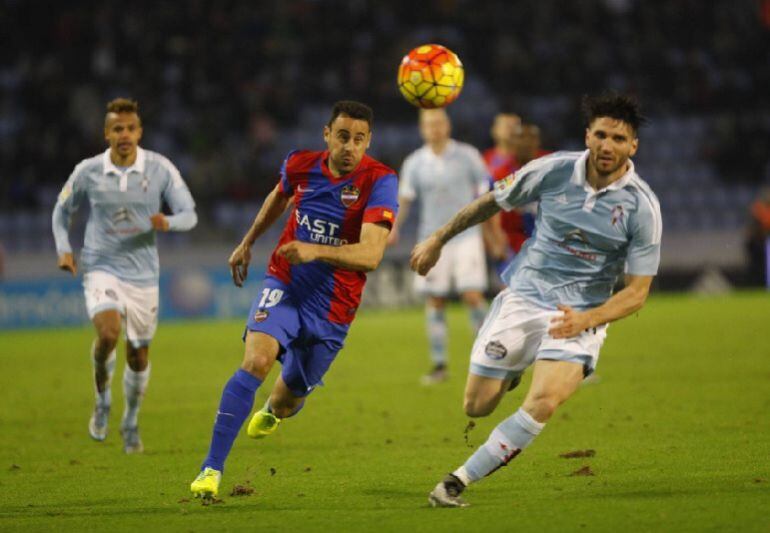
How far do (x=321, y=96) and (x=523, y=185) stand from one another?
2078 cm

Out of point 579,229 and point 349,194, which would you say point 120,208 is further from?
point 579,229

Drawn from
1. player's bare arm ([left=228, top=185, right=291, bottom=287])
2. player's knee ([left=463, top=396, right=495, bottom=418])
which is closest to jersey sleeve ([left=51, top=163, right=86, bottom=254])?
player's bare arm ([left=228, top=185, right=291, bottom=287])

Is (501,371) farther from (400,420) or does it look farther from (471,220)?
(400,420)

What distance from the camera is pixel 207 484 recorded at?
21.5 ft

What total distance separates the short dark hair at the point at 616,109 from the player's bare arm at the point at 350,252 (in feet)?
4.27

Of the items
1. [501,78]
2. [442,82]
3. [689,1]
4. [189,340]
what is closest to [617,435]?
[442,82]

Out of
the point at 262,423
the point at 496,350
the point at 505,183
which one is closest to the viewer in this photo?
the point at 505,183

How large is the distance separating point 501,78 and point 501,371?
71.9 feet

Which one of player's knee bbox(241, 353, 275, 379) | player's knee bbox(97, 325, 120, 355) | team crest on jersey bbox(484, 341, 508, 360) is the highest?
team crest on jersey bbox(484, 341, 508, 360)

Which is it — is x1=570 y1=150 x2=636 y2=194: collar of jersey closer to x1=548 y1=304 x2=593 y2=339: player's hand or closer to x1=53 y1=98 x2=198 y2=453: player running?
x1=548 y1=304 x2=593 y2=339: player's hand

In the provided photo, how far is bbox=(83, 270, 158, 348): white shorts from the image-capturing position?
9.11 m

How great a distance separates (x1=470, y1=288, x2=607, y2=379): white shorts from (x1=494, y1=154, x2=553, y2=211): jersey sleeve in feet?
1.84

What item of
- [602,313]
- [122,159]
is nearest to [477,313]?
[122,159]

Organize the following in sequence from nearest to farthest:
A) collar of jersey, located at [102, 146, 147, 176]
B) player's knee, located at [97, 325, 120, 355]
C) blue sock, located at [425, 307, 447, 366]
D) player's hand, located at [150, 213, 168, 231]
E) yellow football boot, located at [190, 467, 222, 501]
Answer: yellow football boot, located at [190, 467, 222, 501], player's hand, located at [150, 213, 168, 231], player's knee, located at [97, 325, 120, 355], collar of jersey, located at [102, 146, 147, 176], blue sock, located at [425, 307, 447, 366]
